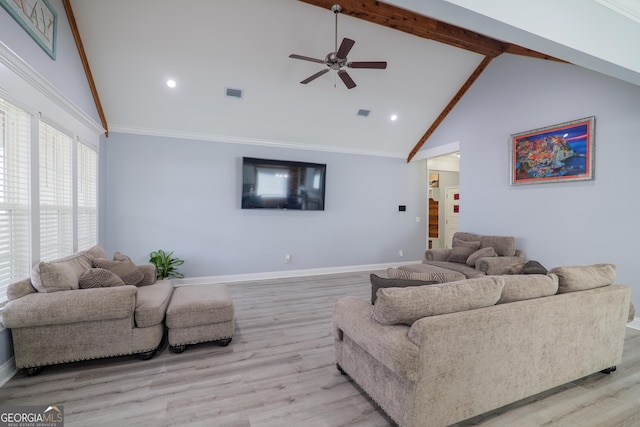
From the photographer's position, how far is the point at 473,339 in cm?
161

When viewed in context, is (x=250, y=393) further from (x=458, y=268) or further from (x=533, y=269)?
(x=458, y=268)

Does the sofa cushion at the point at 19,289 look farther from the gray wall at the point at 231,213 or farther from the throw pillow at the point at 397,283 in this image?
the throw pillow at the point at 397,283

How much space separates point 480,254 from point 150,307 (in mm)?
4407

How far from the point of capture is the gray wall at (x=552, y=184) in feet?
11.1

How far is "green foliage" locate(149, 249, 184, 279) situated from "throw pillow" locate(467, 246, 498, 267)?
470 centimetres

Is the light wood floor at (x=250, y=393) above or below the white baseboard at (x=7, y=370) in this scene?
below

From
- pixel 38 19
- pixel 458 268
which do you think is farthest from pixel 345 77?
pixel 458 268

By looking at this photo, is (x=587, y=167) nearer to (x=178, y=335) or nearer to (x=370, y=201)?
(x=370, y=201)

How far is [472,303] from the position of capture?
167cm

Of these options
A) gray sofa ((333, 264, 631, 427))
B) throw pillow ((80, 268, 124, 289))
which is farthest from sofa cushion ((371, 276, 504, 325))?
throw pillow ((80, 268, 124, 289))

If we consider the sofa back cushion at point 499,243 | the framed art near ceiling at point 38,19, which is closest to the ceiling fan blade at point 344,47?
the framed art near ceiling at point 38,19

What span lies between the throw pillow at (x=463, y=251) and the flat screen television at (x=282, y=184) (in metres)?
2.53

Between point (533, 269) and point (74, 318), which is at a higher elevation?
point (533, 269)

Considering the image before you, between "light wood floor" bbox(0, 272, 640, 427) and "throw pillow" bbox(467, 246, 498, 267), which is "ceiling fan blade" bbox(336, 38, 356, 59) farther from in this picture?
"throw pillow" bbox(467, 246, 498, 267)
